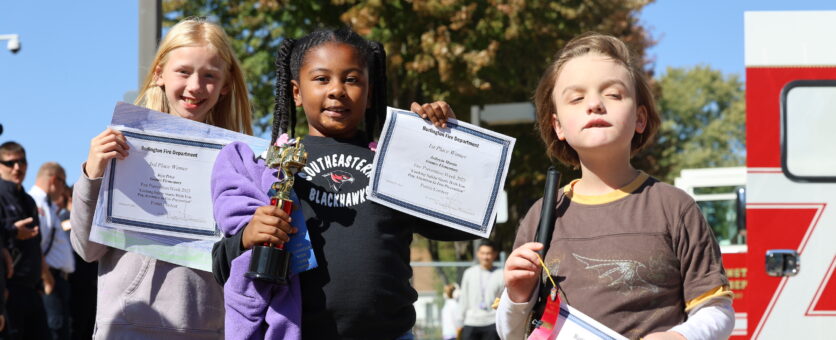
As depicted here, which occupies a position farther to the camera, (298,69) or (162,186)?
(162,186)

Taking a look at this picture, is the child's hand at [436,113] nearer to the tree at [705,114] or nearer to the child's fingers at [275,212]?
the child's fingers at [275,212]

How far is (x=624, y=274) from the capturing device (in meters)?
2.77

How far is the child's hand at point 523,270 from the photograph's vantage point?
2.73m

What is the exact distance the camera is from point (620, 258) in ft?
9.16

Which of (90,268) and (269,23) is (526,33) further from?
(90,268)

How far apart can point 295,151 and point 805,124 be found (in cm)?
413

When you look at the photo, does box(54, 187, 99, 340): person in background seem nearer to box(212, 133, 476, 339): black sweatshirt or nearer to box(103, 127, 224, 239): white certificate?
box(103, 127, 224, 239): white certificate

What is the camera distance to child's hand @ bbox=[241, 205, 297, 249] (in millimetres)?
2867

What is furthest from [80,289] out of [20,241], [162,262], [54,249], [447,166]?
[447,166]

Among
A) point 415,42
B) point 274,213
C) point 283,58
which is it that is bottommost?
point 274,213

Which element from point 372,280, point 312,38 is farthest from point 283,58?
point 372,280

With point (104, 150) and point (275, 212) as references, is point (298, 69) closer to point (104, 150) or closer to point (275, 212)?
point (275, 212)

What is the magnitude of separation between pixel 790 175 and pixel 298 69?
3.74 meters

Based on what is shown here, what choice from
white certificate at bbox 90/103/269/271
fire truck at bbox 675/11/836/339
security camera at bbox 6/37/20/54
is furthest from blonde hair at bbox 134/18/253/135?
security camera at bbox 6/37/20/54
